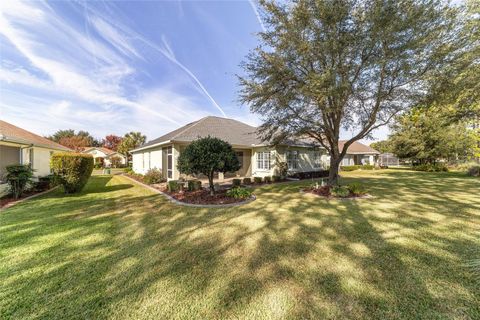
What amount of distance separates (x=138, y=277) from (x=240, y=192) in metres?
5.60

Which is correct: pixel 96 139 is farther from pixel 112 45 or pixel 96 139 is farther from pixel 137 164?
pixel 112 45

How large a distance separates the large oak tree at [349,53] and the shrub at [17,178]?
1067cm

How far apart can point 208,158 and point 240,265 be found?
17.2 feet

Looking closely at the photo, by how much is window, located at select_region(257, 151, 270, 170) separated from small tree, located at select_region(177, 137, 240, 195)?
7.88 m

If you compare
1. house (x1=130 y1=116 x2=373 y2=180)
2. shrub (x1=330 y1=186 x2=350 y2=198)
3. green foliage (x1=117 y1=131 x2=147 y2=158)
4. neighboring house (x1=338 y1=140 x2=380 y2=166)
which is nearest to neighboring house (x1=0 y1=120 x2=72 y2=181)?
house (x1=130 y1=116 x2=373 y2=180)

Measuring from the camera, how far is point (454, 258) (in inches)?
137

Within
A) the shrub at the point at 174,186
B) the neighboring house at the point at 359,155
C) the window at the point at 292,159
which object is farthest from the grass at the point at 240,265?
the neighboring house at the point at 359,155

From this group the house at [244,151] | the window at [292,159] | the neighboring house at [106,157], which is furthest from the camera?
the neighboring house at [106,157]

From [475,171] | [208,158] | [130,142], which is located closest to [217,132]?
[208,158]

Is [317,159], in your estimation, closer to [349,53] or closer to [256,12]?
[349,53]

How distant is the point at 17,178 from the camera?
8.35 m

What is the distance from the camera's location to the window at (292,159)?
16.5 metres

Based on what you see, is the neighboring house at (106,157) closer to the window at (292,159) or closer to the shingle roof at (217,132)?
the shingle roof at (217,132)

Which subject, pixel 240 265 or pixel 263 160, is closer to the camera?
pixel 240 265
